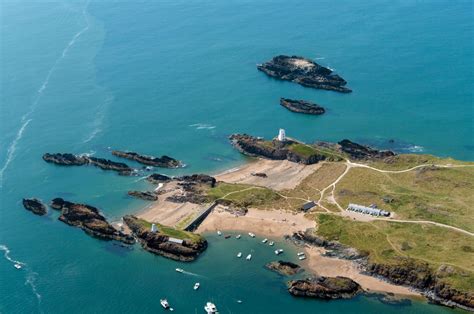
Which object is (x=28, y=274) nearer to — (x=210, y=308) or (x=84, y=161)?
(x=210, y=308)

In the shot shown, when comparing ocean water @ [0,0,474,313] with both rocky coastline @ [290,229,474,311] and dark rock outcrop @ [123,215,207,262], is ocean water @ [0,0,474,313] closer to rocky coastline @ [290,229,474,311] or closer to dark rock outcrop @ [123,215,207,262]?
dark rock outcrop @ [123,215,207,262]

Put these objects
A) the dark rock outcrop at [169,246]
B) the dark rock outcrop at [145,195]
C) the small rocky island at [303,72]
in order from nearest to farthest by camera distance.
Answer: the dark rock outcrop at [169,246] → the dark rock outcrop at [145,195] → the small rocky island at [303,72]

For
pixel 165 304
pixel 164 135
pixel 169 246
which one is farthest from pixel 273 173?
pixel 165 304

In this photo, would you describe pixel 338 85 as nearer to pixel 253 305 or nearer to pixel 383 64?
pixel 383 64

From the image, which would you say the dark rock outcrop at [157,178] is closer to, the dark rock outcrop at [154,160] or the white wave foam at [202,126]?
the dark rock outcrop at [154,160]

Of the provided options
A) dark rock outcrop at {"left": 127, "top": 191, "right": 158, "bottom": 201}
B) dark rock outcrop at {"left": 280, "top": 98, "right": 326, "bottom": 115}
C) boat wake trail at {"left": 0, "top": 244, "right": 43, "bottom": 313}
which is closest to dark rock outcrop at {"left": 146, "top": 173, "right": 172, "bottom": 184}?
dark rock outcrop at {"left": 127, "top": 191, "right": 158, "bottom": 201}

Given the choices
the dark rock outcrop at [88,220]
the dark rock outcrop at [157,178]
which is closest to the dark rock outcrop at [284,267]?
the dark rock outcrop at [88,220]
